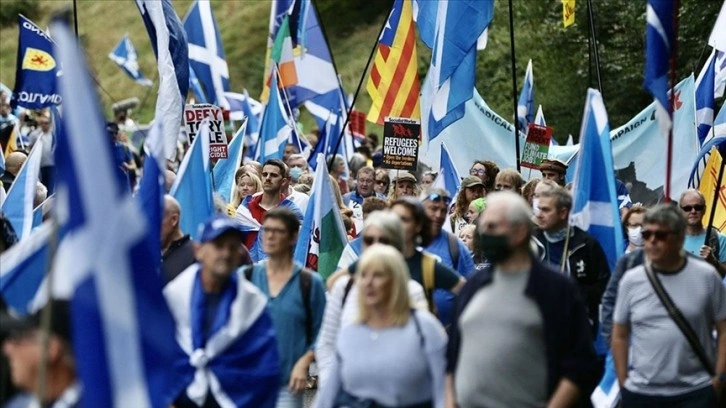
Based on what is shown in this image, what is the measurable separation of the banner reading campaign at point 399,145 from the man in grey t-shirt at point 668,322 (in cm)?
683

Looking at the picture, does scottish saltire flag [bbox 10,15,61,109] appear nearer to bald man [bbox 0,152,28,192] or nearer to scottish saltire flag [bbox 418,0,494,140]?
bald man [bbox 0,152,28,192]

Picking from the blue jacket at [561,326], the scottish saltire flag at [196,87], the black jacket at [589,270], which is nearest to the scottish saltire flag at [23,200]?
the black jacket at [589,270]

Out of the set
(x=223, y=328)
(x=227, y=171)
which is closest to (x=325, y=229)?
(x=223, y=328)

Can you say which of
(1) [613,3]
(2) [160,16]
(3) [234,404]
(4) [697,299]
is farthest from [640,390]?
(1) [613,3]

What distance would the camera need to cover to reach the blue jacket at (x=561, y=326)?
774 centimetres

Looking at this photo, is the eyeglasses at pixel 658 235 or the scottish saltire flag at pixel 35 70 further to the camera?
the scottish saltire flag at pixel 35 70

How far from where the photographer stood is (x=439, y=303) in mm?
9891

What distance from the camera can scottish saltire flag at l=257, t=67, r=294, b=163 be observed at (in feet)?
67.7

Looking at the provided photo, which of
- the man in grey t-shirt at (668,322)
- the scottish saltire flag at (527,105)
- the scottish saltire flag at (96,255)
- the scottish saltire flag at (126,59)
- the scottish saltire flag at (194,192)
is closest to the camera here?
the scottish saltire flag at (96,255)

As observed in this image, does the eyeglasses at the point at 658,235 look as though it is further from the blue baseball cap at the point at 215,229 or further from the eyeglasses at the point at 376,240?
the blue baseball cap at the point at 215,229

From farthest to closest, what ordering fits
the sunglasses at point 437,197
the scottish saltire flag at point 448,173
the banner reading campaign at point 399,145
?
the scottish saltire flag at point 448,173 < the banner reading campaign at point 399,145 < the sunglasses at point 437,197

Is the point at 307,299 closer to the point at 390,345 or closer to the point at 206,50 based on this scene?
the point at 390,345

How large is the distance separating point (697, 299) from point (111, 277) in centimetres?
358

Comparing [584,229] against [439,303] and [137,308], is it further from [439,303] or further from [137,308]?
[137,308]
